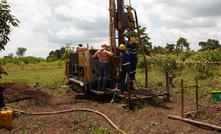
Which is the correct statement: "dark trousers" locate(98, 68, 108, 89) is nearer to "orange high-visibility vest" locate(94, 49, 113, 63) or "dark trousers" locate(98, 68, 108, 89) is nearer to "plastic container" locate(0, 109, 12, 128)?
"orange high-visibility vest" locate(94, 49, 113, 63)

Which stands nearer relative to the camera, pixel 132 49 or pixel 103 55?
pixel 103 55

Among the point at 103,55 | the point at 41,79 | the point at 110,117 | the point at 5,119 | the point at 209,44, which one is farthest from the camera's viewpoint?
the point at 209,44

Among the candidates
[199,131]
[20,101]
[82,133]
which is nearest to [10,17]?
[20,101]

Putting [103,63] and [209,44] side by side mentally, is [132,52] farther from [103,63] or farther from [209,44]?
[209,44]

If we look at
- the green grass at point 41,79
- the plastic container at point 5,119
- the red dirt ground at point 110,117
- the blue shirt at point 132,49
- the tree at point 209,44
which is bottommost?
the red dirt ground at point 110,117

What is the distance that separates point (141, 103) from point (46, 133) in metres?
3.43

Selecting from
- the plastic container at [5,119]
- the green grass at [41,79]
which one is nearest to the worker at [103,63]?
the plastic container at [5,119]

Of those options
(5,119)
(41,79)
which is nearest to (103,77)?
(5,119)

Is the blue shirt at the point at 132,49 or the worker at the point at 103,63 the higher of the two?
the blue shirt at the point at 132,49

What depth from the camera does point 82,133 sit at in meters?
4.55

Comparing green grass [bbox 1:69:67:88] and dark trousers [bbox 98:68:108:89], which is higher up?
dark trousers [bbox 98:68:108:89]

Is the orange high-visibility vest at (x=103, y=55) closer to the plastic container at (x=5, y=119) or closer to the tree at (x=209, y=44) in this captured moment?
the plastic container at (x=5, y=119)

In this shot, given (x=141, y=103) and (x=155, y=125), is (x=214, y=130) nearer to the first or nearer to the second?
(x=155, y=125)

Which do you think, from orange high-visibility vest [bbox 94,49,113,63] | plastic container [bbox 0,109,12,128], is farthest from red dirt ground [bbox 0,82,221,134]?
orange high-visibility vest [bbox 94,49,113,63]
